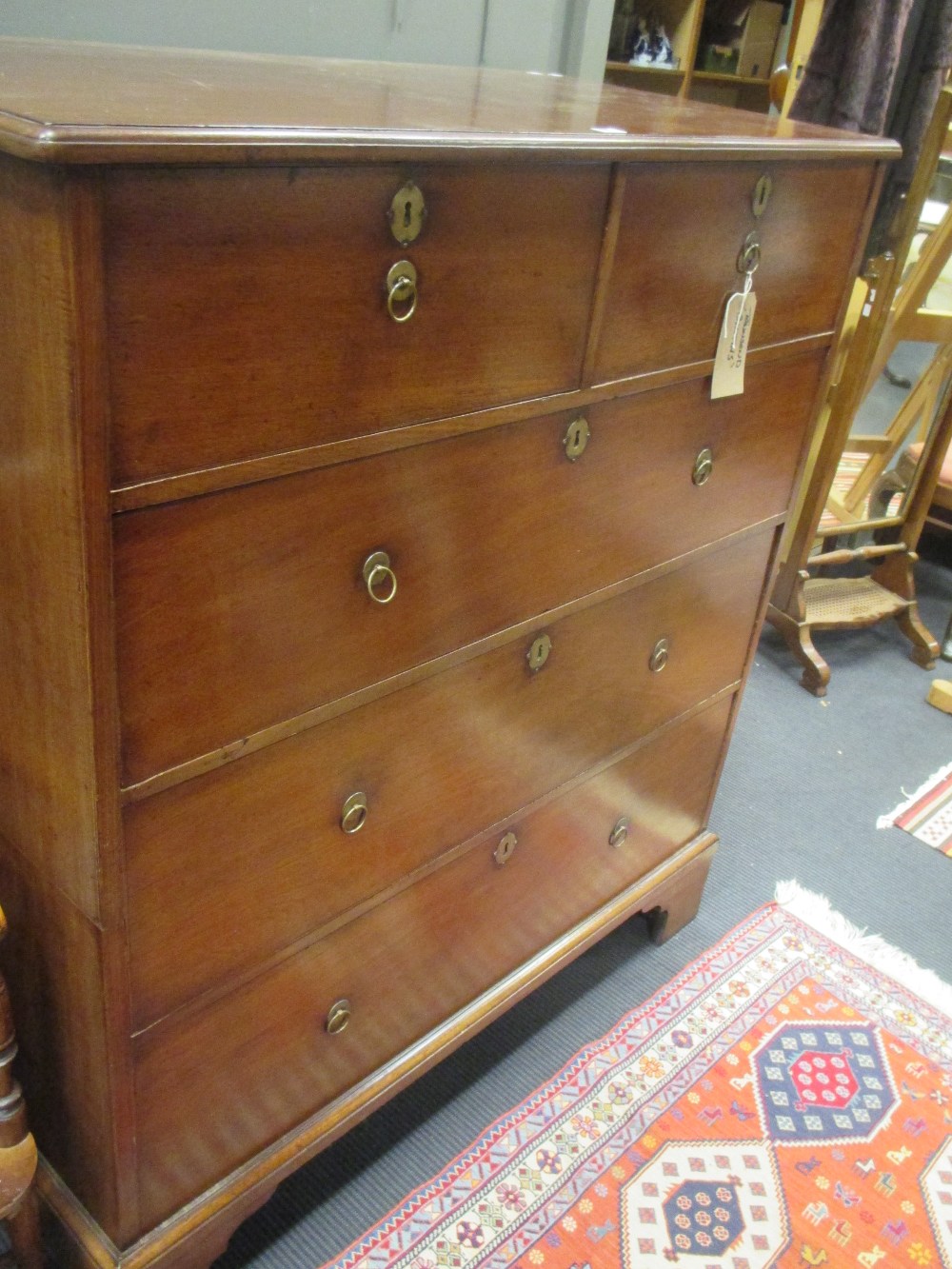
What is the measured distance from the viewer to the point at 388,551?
988 millimetres

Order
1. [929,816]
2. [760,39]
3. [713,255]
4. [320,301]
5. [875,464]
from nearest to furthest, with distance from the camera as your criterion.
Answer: [320,301], [713,255], [929,816], [875,464], [760,39]

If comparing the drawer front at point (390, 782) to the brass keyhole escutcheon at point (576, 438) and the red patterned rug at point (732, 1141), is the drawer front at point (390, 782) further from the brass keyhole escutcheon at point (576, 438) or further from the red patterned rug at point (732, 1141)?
the red patterned rug at point (732, 1141)

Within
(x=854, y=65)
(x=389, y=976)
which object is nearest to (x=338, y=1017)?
(x=389, y=976)

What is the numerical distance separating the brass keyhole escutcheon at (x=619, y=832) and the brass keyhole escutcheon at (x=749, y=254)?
0.76 meters

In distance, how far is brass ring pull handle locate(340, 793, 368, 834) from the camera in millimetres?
1090

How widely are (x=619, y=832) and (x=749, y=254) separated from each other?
2.62ft

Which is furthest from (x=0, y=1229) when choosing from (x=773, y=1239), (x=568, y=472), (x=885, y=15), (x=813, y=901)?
(x=885, y=15)

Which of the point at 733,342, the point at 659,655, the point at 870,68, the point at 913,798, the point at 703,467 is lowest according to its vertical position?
the point at 913,798

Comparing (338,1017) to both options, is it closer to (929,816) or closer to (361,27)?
(361,27)

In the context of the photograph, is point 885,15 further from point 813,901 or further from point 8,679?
point 8,679

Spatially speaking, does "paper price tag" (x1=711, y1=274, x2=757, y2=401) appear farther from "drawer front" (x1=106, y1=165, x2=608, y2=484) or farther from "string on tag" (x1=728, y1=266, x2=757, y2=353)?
"drawer front" (x1=106, y1=165, x2=608, y2=484)

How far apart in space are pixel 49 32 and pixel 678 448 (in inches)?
33.7

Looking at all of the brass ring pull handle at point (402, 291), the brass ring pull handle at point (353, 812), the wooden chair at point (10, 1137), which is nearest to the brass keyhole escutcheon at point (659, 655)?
the brass ring pull handle at point (353, 812)

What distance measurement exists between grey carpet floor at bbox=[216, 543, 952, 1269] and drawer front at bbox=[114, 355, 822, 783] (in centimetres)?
75
